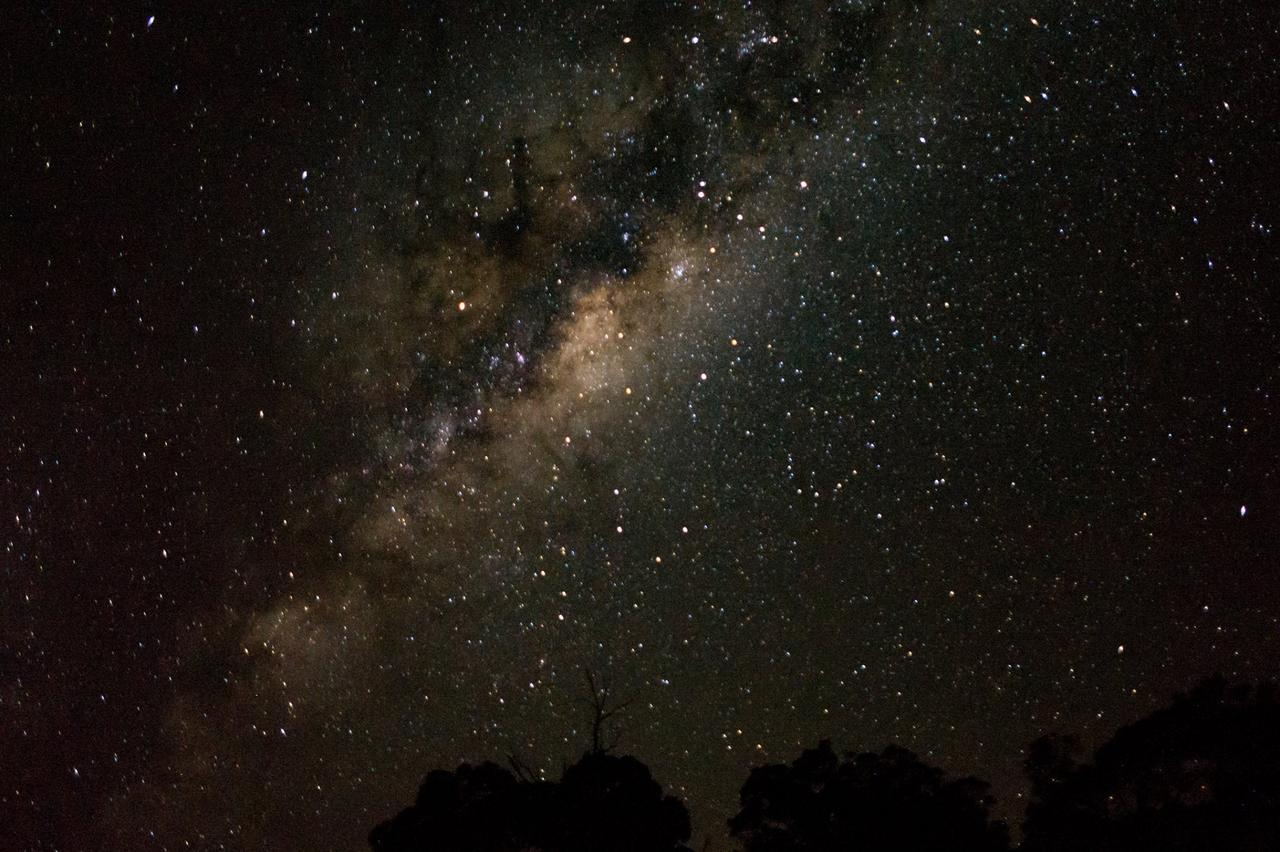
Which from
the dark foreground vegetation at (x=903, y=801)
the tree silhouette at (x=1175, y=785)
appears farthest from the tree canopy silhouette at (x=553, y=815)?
the tree silhouette at (x=1175, y=785)

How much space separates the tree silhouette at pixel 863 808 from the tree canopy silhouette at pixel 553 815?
884 millimetres

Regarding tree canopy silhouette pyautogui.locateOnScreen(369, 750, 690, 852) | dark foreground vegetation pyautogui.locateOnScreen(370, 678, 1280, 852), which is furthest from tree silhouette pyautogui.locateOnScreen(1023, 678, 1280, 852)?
tree canopy silhouette pyautogui.locateOnScreen(369, 750, 690, 852)

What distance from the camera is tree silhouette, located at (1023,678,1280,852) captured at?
11.8 meters

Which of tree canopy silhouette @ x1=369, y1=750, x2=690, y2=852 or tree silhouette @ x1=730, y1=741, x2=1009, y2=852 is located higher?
tree canopy silhouette @ x1=369, y1=750, x2=690, y2=852

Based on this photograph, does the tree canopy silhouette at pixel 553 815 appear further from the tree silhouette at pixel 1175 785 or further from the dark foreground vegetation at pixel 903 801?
the tree silhouette at pixel 1175 785

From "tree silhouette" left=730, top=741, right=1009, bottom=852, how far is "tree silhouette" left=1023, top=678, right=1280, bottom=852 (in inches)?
27.1

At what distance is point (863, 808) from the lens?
12.8m

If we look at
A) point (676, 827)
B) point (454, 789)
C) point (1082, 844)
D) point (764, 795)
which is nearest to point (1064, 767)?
point (1082, 844)

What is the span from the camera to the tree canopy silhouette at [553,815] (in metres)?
12.3

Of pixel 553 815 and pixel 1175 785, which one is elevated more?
pixel 553 815

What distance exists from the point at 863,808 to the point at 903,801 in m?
0.39

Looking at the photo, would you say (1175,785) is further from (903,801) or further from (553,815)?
(553,815)

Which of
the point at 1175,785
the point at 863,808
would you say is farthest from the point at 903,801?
the point at 1175,785

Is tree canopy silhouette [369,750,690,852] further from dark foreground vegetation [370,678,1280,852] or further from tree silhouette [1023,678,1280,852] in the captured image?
tree silhouette [1023,678,1280,852]
